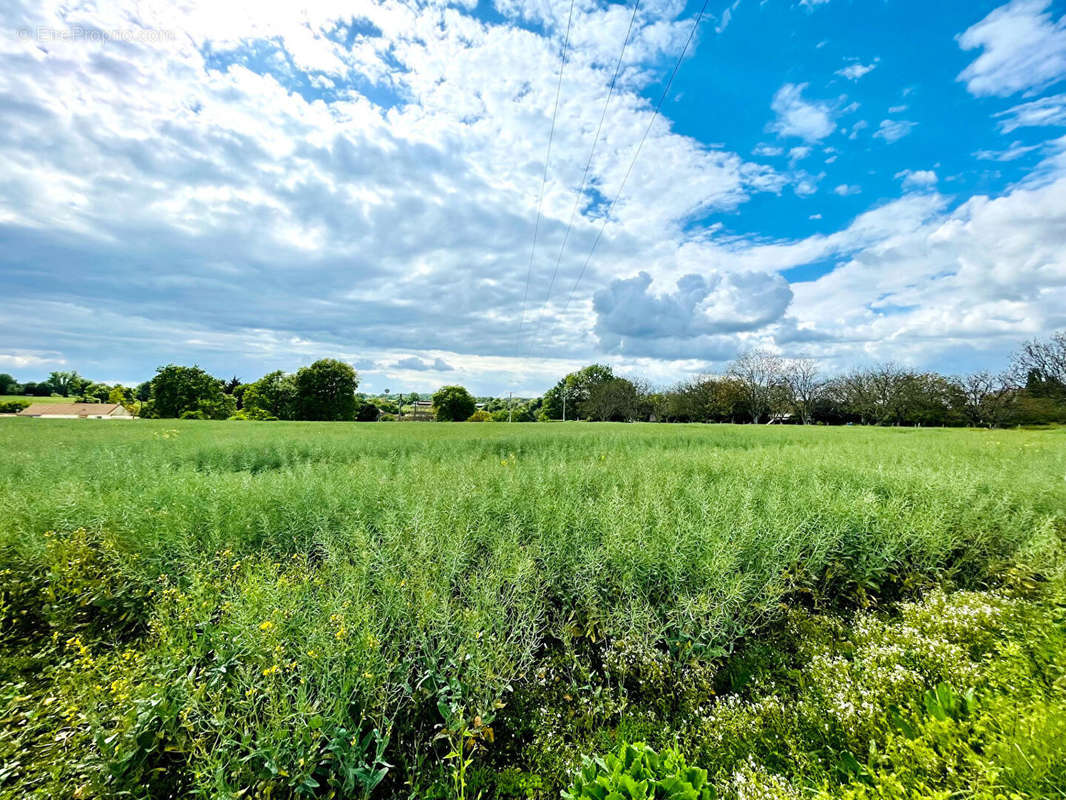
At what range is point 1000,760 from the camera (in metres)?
1.79

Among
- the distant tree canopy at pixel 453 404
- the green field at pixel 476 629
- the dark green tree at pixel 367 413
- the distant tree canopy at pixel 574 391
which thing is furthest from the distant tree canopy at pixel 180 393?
the green field at pixel 476 629

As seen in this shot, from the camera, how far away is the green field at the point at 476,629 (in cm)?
204

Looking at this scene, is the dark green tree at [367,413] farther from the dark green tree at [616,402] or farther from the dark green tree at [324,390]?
the dark green tree at [616,402]

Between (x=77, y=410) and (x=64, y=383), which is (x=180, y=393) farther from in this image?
(x=64, y=383)

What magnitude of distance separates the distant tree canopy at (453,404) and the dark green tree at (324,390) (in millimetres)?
17268

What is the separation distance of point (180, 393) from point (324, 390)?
17496 millimetres

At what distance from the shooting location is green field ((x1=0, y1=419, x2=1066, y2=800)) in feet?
6.69

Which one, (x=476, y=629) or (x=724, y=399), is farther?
(x=724, y=399)

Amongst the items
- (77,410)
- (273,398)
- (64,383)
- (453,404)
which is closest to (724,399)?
(453,404)

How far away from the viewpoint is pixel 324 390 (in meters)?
61.1

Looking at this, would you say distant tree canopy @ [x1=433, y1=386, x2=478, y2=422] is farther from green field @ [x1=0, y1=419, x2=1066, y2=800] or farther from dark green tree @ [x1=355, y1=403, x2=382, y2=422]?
green field @ [x1=0, y1=419, x2=1066, y2=800]

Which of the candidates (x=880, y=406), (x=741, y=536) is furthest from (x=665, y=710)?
(x=880, y=406)

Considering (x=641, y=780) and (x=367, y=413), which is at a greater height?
(x=367, y=413)

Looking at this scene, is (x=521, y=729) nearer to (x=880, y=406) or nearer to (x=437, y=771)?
(x=437, y=771)
